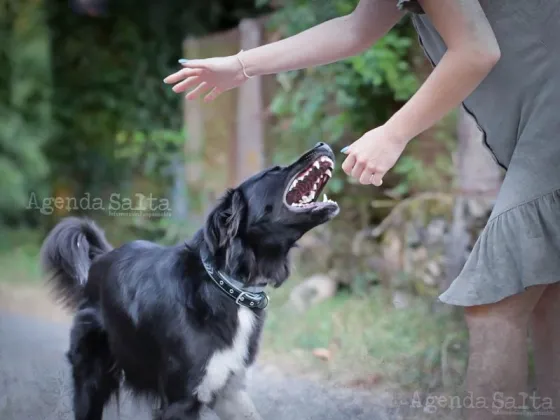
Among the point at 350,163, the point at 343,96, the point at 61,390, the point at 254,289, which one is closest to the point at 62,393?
the point at 61,390

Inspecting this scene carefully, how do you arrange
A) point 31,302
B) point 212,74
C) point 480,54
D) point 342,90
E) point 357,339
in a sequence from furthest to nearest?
point 342,90 < point 357,339 < point 31,302 < point 212,74 < point 480,54

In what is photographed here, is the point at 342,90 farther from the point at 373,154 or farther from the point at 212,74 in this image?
the point at 373,154

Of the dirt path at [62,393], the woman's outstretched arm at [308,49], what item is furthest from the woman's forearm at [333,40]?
the dirt path at [62,393]

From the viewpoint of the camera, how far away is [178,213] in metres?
1.65

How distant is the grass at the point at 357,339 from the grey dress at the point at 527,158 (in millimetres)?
400

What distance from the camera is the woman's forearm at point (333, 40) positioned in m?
1.14

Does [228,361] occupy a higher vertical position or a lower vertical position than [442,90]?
lower

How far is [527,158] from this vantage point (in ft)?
3.47

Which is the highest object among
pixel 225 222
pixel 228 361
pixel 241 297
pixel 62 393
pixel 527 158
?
pixel 527 158

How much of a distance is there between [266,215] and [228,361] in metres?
0.27

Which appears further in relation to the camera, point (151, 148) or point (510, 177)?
point (151, 148)

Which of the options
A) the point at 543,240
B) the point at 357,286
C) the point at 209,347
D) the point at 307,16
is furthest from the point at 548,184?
the point at 357,286

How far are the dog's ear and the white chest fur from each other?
13cm

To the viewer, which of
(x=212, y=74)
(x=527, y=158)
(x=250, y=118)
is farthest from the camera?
(x=250, y=118)
